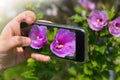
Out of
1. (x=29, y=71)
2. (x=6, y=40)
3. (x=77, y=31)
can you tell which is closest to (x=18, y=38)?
(x=6, y=40)

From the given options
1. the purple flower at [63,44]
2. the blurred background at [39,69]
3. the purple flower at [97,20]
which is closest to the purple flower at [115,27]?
the purple flower at [97,20]

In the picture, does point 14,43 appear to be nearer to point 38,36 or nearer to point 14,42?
point 14,42

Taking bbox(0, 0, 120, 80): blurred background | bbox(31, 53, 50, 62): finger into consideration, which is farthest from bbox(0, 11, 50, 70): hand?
bbox(0, 0, 120, 80): blurred background

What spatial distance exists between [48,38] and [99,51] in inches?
29.0

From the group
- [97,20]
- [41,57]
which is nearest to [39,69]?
[97,20]

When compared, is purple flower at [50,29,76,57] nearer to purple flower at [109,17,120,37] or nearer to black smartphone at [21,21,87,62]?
black smartphone at [21,21,87,62]

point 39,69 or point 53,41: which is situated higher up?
point 53,41

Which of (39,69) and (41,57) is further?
(39,69)

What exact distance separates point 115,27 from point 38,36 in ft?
2.27

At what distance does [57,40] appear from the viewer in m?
1.81

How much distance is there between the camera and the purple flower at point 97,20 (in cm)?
241

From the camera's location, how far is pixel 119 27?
241 cm

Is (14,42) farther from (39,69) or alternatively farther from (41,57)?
(39,69)

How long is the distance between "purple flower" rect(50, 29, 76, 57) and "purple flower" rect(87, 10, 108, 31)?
66 cm
